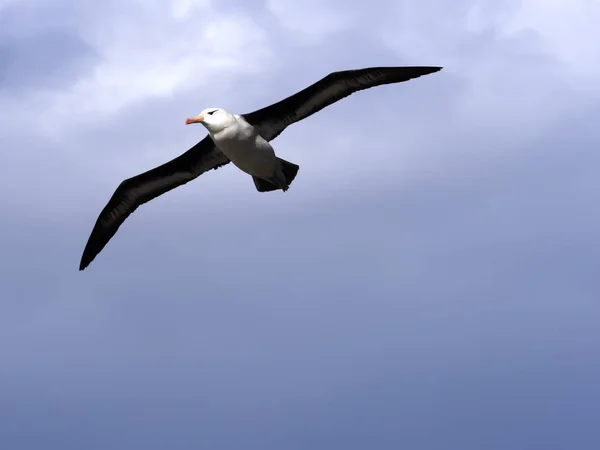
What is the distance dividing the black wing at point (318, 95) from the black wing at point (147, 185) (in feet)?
5.38

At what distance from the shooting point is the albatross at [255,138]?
20.5 meters

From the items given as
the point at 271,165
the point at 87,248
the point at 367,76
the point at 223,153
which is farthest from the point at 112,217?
the point at 367,76

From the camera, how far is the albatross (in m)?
20.5

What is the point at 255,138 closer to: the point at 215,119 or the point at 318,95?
the point at 215,119

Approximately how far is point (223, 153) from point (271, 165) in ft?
6.12

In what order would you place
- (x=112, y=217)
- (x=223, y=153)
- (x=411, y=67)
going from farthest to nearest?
(x=112, y=217), (x=223, y=153), (x=411, y=67)

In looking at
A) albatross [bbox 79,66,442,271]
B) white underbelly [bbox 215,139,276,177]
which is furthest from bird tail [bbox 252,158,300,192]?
white underbelly [bbox 215,139,276,177]

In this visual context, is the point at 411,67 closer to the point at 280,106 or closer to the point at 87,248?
the point at 280,106

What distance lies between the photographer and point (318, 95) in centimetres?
2133

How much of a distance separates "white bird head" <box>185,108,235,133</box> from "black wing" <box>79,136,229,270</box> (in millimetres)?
1599

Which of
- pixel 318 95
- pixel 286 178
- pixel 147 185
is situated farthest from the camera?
pixel 147 185

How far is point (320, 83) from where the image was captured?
21062 millimetres

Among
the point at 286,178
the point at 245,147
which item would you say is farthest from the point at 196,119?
the point at 286,178

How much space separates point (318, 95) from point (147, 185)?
4.96 meters
